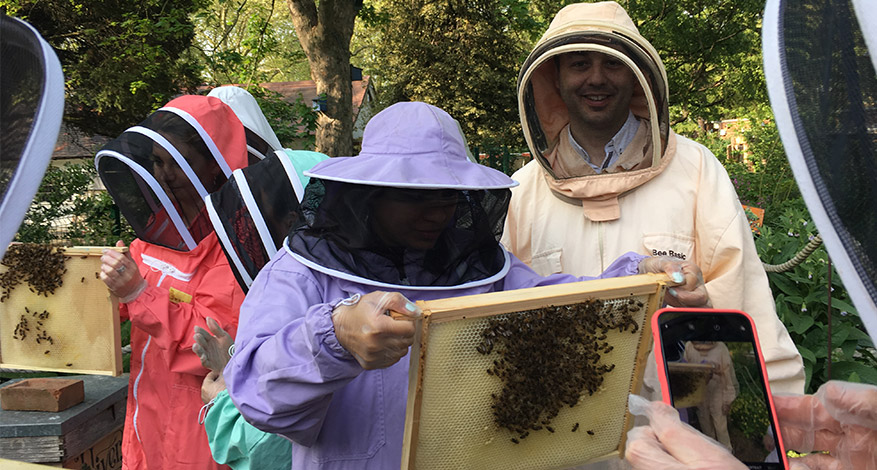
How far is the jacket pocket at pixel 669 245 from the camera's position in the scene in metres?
2.34

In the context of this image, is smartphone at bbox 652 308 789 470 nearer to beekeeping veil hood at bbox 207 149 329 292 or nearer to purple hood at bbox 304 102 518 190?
purple hood at bbox 304 102 518 190

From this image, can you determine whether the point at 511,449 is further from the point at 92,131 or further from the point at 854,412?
the point at 92,131

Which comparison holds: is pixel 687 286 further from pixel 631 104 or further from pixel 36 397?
pixel 36 397

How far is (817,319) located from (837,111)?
13.3 ft

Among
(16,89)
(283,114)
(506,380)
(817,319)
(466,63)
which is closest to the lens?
(16,89)

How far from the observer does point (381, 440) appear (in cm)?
179

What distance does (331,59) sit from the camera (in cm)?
875

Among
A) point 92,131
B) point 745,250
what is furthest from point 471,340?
point 92,131

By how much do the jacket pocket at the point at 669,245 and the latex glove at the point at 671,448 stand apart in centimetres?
109

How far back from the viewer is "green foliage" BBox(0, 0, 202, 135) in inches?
392

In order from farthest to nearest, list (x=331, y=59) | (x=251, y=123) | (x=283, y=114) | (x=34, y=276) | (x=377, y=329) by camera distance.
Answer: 1. (x=283, y=114)
2. (x=331, y=59)
3. (x=251, y=123)
4. (x=34, y=276)
5. (x=377, y=329)

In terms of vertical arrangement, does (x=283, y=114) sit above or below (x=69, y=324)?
above

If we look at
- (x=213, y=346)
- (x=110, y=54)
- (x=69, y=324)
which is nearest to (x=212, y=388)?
(x=213, y=346)

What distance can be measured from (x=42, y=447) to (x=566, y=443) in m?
3.19
